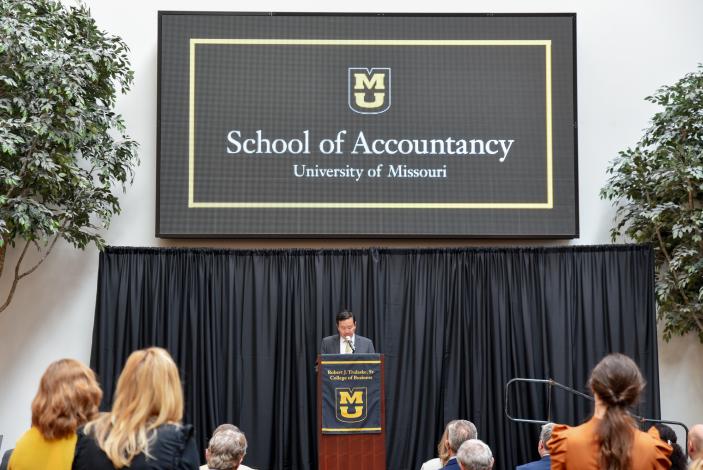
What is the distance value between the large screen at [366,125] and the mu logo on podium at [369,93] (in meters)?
0.01

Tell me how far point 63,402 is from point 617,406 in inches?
71.8

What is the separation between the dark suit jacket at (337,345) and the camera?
7.64 metres

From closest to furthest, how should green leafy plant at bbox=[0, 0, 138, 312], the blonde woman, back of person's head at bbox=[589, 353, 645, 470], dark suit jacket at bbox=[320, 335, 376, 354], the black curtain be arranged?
the blonde woman, back of person's head at bbox=[589, 353, 645, 470], green leafy plant at bbox=[0, 0, 138, 312], dark suit jacket at bbox=[320, 335, 376, 354], the black curtain

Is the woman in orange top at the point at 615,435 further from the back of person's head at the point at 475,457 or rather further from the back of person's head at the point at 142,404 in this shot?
the back of person's head at the point at 142,404

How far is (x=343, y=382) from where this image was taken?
6.57 metres

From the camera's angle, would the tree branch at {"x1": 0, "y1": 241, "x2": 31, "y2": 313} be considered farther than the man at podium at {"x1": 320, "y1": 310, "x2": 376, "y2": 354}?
Yes

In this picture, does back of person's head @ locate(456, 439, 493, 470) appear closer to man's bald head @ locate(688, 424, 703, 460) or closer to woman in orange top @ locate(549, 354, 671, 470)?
man's bald head @ locate(688, 424, 703, 460)

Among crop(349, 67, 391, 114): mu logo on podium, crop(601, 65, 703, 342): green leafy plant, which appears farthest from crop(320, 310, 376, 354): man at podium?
crop(601, 65, 703, 342): green leafy plant

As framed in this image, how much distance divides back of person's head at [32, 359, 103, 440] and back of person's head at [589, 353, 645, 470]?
169 cm

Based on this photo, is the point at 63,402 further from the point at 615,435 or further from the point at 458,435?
the point at 458,435

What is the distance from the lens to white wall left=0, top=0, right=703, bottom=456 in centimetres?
864

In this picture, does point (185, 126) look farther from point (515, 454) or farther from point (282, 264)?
point (515, 454)

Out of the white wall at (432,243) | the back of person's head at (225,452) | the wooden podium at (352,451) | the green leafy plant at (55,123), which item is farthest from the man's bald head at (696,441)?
the green leafy plant at (55,123)

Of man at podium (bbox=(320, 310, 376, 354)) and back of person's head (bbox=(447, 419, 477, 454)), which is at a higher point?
man at podium (bbox=(320, 310, 376, 354))
